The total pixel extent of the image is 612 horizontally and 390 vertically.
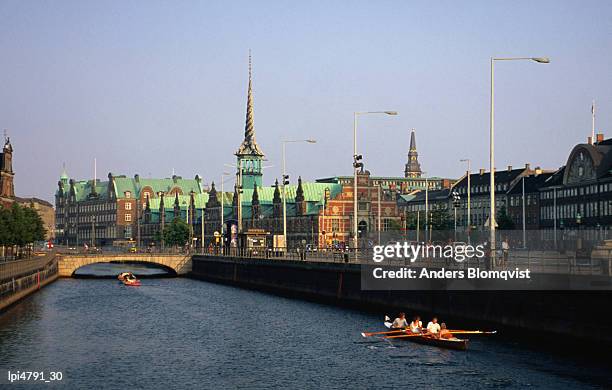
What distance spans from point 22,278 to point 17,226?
1417 inches

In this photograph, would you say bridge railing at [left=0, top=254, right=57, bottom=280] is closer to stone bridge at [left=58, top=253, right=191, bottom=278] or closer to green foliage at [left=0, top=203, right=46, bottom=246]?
green foliage at [left=0, top=203, right=46, bottom=246]

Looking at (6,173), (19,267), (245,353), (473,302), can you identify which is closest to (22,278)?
(19,267)

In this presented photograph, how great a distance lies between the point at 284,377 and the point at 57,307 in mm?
46632

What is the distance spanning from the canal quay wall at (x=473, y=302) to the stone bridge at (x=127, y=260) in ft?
146

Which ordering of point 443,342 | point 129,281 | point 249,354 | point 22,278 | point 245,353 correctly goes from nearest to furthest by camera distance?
1. point 443,342
2. point 249,354
3. point 245,353
4. point 22,278
5. point 129,281

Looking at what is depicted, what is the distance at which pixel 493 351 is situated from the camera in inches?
2175

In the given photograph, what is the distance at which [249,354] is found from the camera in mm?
60906

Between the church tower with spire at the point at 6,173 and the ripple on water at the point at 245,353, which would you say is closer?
the ripple on water at the point at 245,353

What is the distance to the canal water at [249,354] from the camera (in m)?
49.5

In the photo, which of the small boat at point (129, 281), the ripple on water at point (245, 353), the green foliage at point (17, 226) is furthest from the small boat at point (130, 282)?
the ripple on water at point (245, 353)

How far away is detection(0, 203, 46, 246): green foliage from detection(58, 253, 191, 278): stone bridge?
22.1ft

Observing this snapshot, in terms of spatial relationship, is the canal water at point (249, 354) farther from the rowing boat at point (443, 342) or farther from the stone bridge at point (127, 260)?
the stone bridge at point (127, 260)

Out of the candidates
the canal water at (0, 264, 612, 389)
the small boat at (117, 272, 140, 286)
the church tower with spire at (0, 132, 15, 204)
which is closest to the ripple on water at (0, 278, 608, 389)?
the canal water at (0, 264, 612, 389)

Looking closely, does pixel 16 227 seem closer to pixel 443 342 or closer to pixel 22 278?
pixel 22 278
